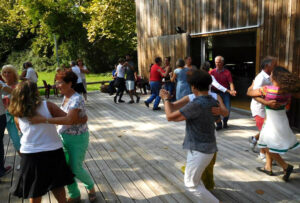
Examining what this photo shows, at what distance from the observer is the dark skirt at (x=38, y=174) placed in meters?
2.29

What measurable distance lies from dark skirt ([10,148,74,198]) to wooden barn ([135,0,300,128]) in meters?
5.09

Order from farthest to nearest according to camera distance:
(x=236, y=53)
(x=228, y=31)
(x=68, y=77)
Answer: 1. (x=236, y=53)
2. (x=228, y=31)
3. (x=68, y=77)

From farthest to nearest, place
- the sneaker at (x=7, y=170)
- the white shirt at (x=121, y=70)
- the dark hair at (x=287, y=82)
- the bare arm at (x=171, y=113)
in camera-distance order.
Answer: the white shirt at (x=121, y=70), the sneaker at (x=7, y=170), the dark hair at (x=287, y=82), the bare arm at (x=171, y=113)

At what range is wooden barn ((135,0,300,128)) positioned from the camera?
5445 mm

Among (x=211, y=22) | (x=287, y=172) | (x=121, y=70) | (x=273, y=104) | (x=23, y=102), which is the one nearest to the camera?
(x=23, y=102)

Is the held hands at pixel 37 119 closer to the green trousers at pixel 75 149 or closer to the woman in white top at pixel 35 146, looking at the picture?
the woman in white top at pixel 35 146

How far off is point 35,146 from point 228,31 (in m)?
6.16

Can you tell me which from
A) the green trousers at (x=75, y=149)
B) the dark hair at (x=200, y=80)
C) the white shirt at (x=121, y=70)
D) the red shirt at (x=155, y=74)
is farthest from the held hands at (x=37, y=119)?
the white shirt at (x=121, y=70)

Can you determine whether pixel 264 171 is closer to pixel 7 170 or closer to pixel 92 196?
pixel 92 196

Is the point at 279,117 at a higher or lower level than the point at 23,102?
lower

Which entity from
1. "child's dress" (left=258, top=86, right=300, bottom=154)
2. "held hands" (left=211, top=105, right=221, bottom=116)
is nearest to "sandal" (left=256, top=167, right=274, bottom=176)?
"child's dress" (left=258, top=86, right=300, bottom=154)

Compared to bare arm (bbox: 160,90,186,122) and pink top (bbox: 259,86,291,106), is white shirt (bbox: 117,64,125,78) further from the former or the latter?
bare arm (bbox: 160,90,186,122)

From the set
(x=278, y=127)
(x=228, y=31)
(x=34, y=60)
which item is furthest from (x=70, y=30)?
(x=278, y=127)

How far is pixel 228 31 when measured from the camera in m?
6.95
